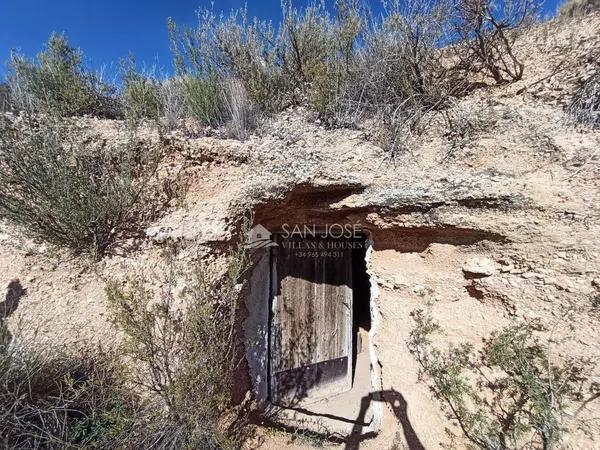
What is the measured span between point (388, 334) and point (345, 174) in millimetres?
1616

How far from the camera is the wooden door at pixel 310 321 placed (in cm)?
364

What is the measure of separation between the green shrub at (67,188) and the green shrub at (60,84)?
96 centimetres

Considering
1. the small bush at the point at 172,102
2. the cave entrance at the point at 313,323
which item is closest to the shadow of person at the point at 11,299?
the small bush at the point at 172,102

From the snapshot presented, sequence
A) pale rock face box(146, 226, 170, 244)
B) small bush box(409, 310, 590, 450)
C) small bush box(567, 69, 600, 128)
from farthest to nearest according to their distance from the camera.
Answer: pale rock face box(146, 226, 170, 244) → small bush box(567, 69, 600, 128) → small bush box(409, 310, 590, 450)

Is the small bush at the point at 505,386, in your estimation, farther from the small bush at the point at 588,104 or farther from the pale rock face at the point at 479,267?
the small bush at the point at 588,104

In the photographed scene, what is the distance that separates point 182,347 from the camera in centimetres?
241

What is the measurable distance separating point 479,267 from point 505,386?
0.91 meters

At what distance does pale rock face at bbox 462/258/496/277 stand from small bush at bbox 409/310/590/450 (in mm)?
437

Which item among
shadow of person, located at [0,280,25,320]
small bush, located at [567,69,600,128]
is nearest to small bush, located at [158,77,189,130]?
shadow of person, located at [0,280,25,320]

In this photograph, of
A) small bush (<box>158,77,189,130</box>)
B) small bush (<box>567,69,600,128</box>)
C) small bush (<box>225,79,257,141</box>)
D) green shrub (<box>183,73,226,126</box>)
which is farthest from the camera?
green shrub (<box>183,73,226,126</box>)

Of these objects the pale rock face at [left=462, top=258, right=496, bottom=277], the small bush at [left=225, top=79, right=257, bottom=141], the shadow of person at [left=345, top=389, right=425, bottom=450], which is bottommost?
the shadow of person at [left=345, top=389, right=425, bottom=450]

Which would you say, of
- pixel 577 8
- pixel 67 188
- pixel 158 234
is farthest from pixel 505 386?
pixel 577 8

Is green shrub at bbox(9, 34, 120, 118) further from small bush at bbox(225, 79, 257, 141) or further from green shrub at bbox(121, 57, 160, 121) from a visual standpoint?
small bush at bbox(225, 79, 257, 141)

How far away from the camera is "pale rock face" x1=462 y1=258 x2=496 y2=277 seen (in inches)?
97.4
